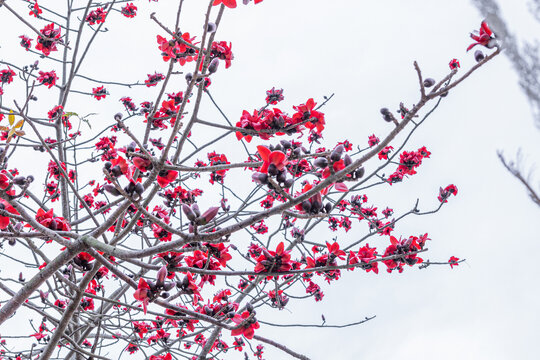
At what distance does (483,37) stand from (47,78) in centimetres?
436

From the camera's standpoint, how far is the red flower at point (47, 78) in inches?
163

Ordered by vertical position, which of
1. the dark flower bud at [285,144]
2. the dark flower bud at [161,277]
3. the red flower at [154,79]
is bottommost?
the dark flower bud at [161,277]

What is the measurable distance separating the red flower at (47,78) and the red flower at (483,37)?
14.1 ft

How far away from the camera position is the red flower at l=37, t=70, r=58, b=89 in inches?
163

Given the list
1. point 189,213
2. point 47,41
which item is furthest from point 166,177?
point 47,41

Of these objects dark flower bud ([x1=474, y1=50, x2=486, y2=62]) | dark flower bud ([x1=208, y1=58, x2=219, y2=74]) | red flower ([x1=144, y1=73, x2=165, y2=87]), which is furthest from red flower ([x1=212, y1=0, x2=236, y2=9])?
red flower ([x1=144, y1=73, x2=165, y2=87])

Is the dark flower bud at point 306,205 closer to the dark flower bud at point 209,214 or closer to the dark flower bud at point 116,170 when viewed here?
the dark flower bud at point 209,214

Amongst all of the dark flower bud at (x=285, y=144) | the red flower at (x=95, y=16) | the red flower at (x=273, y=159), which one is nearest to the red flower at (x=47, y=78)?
the red flower at (x=95, y=16)

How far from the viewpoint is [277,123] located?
5.86ft

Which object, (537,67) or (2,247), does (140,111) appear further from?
(537,67)

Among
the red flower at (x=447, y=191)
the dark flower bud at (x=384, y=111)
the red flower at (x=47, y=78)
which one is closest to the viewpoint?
the dark flower bud at (x=384, y=111)

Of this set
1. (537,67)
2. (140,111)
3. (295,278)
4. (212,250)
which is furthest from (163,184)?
(140,111)

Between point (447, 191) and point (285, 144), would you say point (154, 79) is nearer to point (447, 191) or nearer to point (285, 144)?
point (285, 144)

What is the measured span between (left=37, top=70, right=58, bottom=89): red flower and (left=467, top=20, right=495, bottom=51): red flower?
4.30 meters
